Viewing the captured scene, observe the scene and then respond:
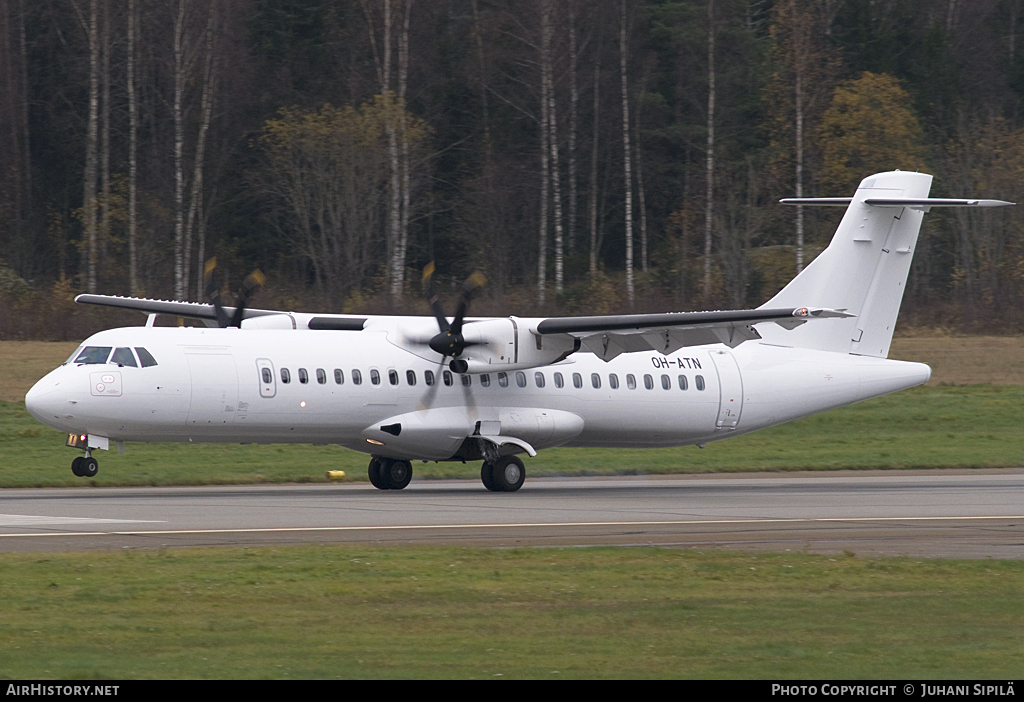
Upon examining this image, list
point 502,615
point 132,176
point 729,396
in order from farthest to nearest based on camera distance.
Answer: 1. point 132,176
2. point 729,396
3. point 502,615

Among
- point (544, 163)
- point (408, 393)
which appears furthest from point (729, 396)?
point (544, 163)

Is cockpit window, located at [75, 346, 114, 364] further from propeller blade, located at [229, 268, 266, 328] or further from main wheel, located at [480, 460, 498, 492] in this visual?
main wheel, located at [480, 460, 498, 492]

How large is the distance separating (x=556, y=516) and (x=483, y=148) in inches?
1585

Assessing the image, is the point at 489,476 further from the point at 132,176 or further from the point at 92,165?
the point at 92,165

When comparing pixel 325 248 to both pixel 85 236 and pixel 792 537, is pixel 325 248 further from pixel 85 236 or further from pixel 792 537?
pixel 792 537

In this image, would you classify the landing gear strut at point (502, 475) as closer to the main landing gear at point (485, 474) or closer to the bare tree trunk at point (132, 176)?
the main landing gear at point (485, 474)

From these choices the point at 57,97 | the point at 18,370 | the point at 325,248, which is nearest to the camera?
the point at 18,370

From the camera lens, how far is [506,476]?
23.7 metres

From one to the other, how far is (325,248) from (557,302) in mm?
9452

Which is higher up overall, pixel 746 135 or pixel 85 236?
pixel 746 135

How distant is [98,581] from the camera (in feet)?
41.7

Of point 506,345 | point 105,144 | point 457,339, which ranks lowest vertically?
point 506,345

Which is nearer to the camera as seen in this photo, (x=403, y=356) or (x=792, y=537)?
(x=792, y=537)
